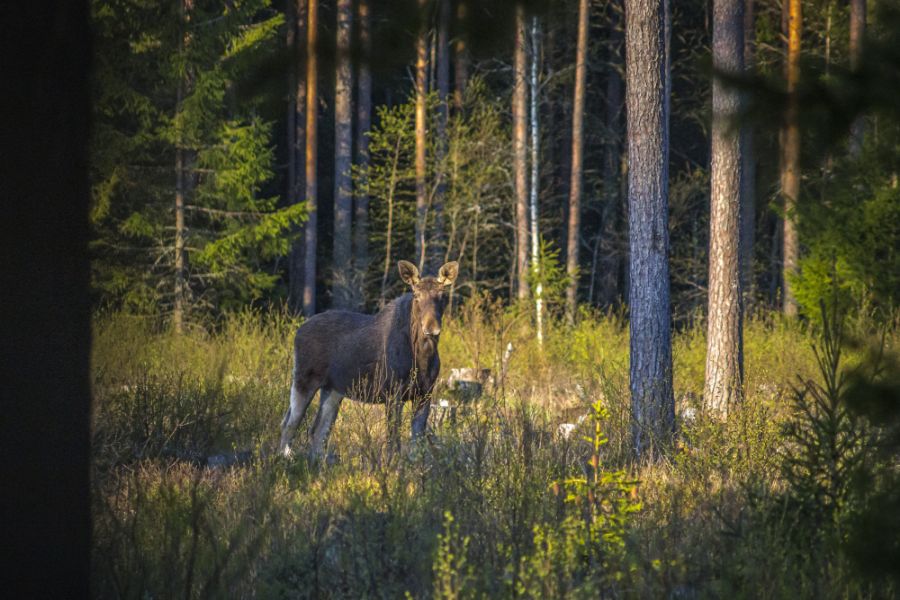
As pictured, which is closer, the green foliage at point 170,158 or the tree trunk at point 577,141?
the green foliage at point 170,158

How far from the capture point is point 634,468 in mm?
7559

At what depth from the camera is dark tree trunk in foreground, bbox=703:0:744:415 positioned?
10.9 metres

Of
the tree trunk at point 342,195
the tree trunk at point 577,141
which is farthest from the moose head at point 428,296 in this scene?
the tree trunk at point 577,141

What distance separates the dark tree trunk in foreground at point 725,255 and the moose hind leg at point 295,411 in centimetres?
472

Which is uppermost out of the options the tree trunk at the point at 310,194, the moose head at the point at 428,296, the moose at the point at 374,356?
the tree trunk at the point at 310,194

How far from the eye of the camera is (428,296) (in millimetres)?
9328

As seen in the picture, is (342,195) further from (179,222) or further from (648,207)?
(648,207)

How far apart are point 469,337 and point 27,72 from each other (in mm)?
12933

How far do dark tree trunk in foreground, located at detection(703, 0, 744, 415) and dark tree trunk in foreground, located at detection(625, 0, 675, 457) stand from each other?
2.15m

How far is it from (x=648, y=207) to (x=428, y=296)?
2395mm

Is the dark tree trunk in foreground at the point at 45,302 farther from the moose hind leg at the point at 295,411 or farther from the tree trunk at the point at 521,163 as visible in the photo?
the tree trunk at the point at 521,163

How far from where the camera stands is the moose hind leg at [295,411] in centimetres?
977

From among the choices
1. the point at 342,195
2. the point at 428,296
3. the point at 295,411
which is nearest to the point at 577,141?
the point at 342,195

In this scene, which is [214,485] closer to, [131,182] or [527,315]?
[527,315]
